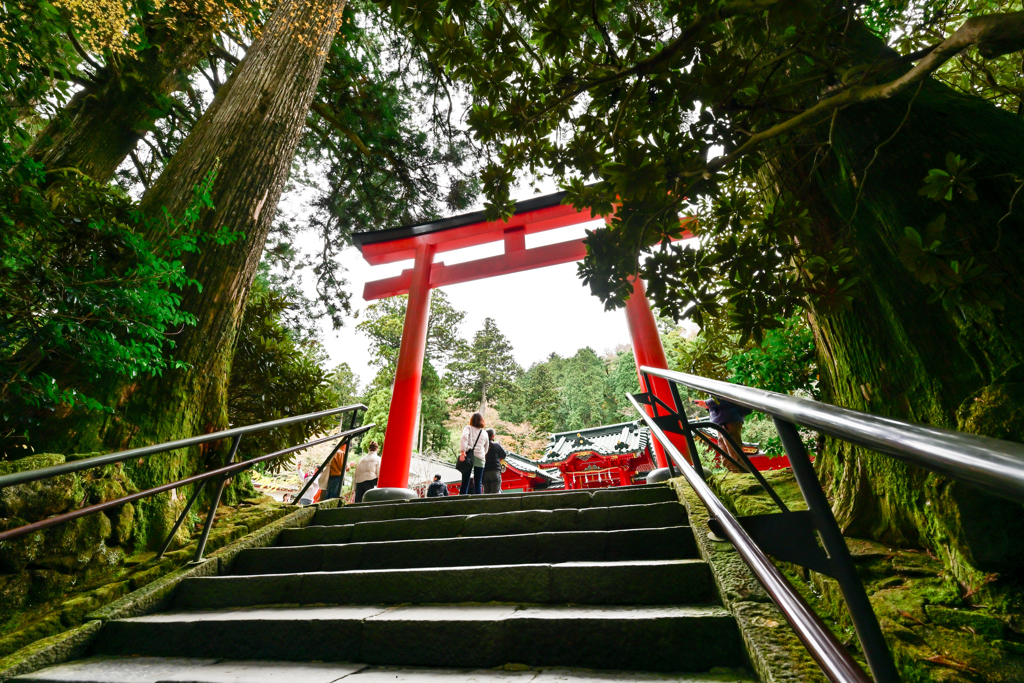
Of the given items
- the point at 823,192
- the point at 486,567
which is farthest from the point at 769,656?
the point at 823,192

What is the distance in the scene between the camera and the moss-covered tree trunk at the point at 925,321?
123cm

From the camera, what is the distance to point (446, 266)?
7.53 meters

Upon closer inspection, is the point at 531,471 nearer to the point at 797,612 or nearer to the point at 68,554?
the point at 68,554

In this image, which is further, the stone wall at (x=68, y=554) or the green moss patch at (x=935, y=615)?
the stone wall at (x=68, y=554)

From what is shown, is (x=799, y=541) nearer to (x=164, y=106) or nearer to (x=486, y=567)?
(x=486, y=567)

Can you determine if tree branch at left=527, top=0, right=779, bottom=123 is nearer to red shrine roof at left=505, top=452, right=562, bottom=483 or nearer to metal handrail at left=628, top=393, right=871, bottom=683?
metal handrail at left=628, top=393, right=871, bottom=683

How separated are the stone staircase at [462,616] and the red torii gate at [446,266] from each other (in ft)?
11.9

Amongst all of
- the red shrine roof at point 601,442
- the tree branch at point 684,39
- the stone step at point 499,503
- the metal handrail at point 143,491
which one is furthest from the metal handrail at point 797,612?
the red shrine roof at point 601,442

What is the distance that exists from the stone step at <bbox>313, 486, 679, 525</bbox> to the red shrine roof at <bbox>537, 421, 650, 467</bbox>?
383 inches

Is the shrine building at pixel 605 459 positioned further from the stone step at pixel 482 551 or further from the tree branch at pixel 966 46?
the tree branch at pixel 966 46

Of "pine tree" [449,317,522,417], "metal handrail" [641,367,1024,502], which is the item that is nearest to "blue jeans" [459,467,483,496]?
"metal handrail" [641,367,1024,502]

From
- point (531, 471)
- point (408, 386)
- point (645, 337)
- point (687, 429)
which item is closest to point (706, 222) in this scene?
point (687, 429)

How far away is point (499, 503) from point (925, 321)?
2424mm

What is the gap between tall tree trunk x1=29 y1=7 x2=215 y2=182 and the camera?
4434 millimetres
